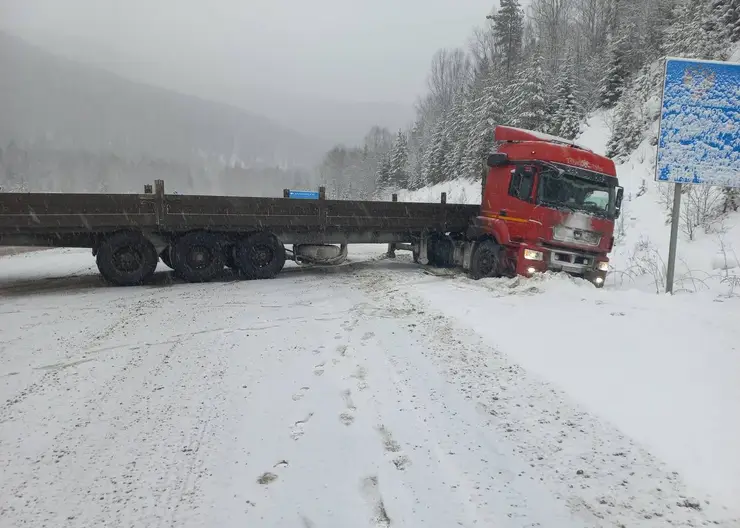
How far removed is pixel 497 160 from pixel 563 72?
29.4 meters

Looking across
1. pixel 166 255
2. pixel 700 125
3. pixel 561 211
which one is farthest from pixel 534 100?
pixel 166 255

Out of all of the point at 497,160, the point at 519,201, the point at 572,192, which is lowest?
the point at 519,201

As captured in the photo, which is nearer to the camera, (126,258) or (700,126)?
(700,126)

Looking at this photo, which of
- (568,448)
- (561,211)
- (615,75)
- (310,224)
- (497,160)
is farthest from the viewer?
(615,75)

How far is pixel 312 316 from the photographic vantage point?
23.8ft

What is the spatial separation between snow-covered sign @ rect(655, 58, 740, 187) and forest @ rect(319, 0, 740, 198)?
62.2 feet

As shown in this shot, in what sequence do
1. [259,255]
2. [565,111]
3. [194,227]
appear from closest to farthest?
[194,227] < [259,255] < [565,111]

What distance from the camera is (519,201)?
10.2m

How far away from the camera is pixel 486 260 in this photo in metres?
11.3

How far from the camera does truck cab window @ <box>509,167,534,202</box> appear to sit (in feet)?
32.4

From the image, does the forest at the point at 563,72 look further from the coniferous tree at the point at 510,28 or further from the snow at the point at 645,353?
the snow at the point at 645,353

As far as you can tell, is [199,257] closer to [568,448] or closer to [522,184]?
[522,184]

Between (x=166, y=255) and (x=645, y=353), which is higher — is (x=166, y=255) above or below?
above

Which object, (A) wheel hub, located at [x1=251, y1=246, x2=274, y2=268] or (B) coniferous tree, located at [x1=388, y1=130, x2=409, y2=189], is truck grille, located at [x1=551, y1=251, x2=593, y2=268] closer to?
(A) wheel hub, located at [x1=251, y1=246, x2=274, y2=268]
